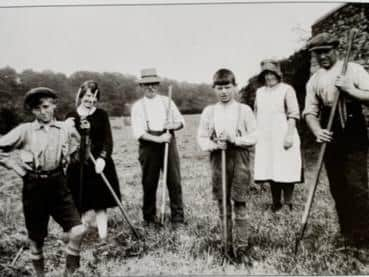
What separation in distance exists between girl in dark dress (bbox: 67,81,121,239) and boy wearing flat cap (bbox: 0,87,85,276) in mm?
193

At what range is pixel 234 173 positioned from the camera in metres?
3.58

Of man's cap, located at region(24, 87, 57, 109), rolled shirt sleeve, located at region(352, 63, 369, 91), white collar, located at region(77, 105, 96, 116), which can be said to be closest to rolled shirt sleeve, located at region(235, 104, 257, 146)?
rolled shirt sleeve, located at region(352, 63, 369, 91)

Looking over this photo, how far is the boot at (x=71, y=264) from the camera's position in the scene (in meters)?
3.75

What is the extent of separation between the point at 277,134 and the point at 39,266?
254 centimetres

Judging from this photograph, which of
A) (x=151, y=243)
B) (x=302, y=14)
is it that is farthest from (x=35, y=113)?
(x=302, y=14)

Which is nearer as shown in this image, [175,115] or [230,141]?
[230,141]

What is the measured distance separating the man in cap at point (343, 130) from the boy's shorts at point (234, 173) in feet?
2.57

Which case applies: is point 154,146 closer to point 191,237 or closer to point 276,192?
point 191,237

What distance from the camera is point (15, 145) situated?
362 cm

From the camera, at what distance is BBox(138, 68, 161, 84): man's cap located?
413cm

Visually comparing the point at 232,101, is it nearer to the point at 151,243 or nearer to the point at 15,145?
the point at 151,243

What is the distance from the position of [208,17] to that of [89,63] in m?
1.27

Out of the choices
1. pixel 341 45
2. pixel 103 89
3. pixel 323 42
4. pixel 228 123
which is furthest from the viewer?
pixel 103 89

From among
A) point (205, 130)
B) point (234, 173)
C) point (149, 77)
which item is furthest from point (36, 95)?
point (234, 173)
